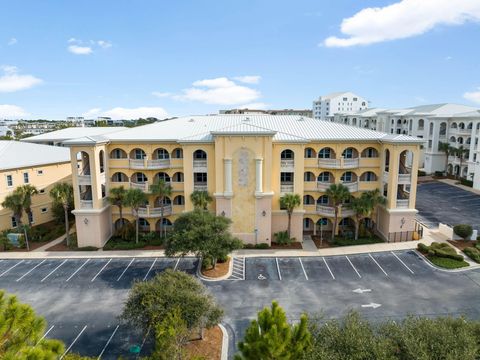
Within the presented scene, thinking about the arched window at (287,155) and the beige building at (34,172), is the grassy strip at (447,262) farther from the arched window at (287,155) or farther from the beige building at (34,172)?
the beige building at (34,172)

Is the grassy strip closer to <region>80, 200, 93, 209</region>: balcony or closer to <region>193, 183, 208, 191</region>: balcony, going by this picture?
<region>193, 183, 208, 191</region>: balcony

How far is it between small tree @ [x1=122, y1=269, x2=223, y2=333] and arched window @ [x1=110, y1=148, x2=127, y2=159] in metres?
24.8

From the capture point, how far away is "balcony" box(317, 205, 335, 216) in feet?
139

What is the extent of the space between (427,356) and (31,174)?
50.4 metres

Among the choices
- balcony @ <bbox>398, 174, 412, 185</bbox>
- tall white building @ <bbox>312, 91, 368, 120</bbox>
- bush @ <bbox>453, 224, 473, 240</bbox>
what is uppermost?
tall white building @ <bbox>312, 91, 368, 120</bbox>

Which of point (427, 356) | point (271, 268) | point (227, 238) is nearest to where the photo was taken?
point (427, 356)

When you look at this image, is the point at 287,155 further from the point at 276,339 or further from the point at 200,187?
the point at 276,339

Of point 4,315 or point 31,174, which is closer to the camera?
point 4,315

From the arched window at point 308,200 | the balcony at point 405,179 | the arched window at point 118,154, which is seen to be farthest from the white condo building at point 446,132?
the arched window at point 118,154

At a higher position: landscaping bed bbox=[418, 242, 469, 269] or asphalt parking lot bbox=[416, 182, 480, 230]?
asphalt parking lot bbox=[416, 182, 480, 230]

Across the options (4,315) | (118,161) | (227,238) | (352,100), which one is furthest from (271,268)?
(352,100)

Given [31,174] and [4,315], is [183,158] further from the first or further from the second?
[4,315]

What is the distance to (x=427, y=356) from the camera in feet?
43.1

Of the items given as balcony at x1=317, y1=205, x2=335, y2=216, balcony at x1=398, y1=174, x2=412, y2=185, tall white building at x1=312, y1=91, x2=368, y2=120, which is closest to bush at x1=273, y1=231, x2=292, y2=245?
balcony at x1=317, y1=205, x2=335, y2=216
